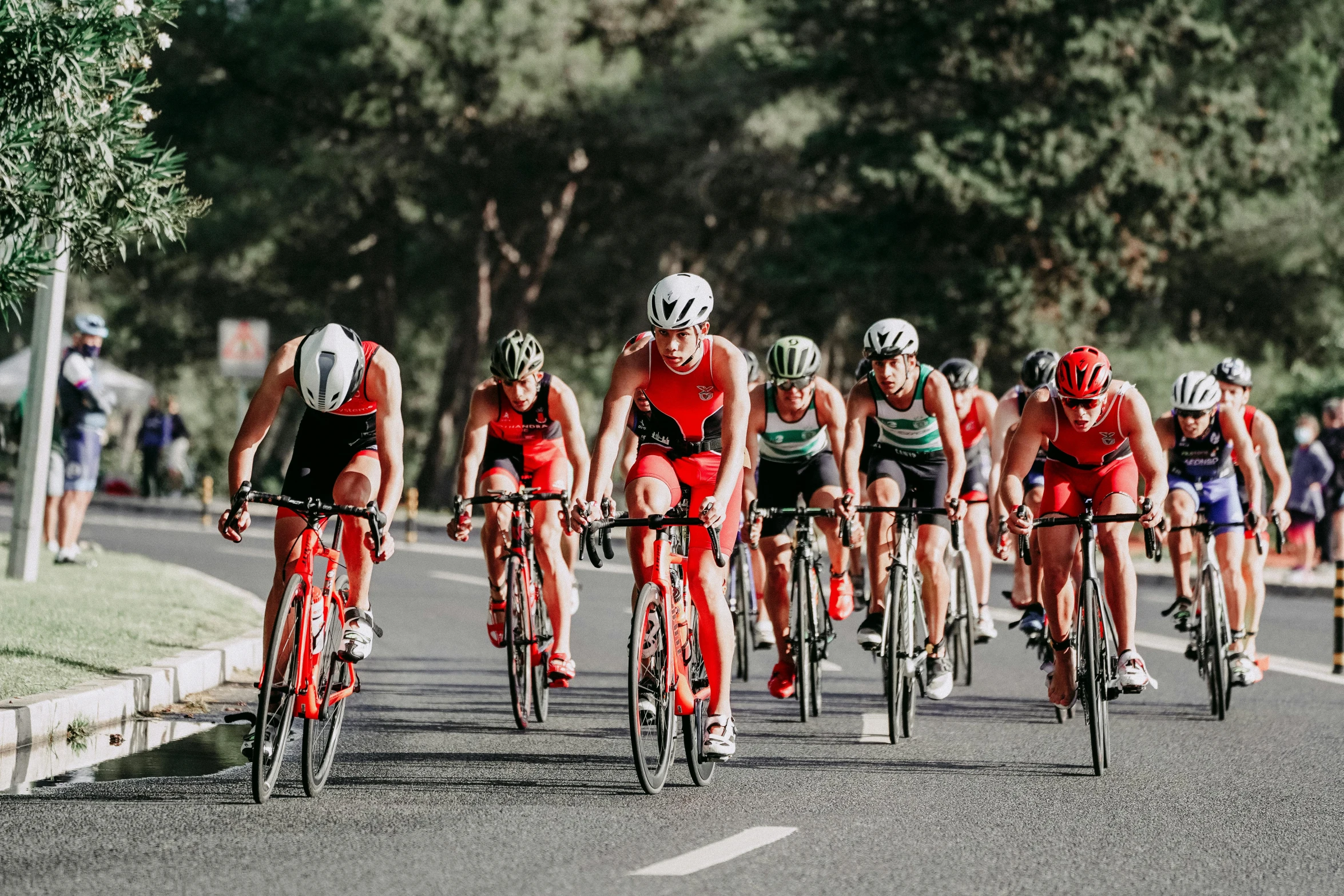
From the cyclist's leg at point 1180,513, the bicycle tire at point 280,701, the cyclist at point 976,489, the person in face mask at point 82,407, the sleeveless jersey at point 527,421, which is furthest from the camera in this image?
the person in face mask at point 82,407

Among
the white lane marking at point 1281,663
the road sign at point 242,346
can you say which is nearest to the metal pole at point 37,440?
the white lane marking at point 1281,663

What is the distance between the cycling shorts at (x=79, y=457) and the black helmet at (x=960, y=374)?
6946 millimetres

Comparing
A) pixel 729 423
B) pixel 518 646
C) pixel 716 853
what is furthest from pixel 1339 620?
pixel 716 853

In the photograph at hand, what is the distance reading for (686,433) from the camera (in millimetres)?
8383

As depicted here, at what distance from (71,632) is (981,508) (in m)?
5.83

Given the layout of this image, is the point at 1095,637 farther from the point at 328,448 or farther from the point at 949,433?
the point at 328,448

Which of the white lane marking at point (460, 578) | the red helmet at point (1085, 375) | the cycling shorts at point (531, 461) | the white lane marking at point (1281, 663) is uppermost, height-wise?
the red helmet at point (1085, 375)

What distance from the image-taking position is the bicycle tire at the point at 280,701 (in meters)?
7.22

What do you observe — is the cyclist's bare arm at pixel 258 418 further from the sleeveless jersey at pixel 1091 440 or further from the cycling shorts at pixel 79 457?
the cycling shorts at pixel 79 457

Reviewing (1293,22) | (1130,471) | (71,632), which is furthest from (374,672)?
(1293,22)

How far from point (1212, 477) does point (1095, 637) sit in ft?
9.87

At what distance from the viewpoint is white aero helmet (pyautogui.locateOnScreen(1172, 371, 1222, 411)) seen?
1080 centimetres

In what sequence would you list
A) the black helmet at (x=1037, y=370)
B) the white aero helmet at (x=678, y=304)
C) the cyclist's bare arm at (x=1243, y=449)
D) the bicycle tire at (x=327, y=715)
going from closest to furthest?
the bicycle tire at (x=327, y=715), the white aero helmet at (x=678, y=304), the cyclist's bare arm at (x=1243, y=449), the black helmet at (x=1037, y=370)

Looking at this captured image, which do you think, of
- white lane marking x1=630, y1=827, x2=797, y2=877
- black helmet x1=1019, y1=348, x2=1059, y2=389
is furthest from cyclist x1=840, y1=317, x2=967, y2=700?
white lane marking x1=630, y1=827, x2=797, y2=877
